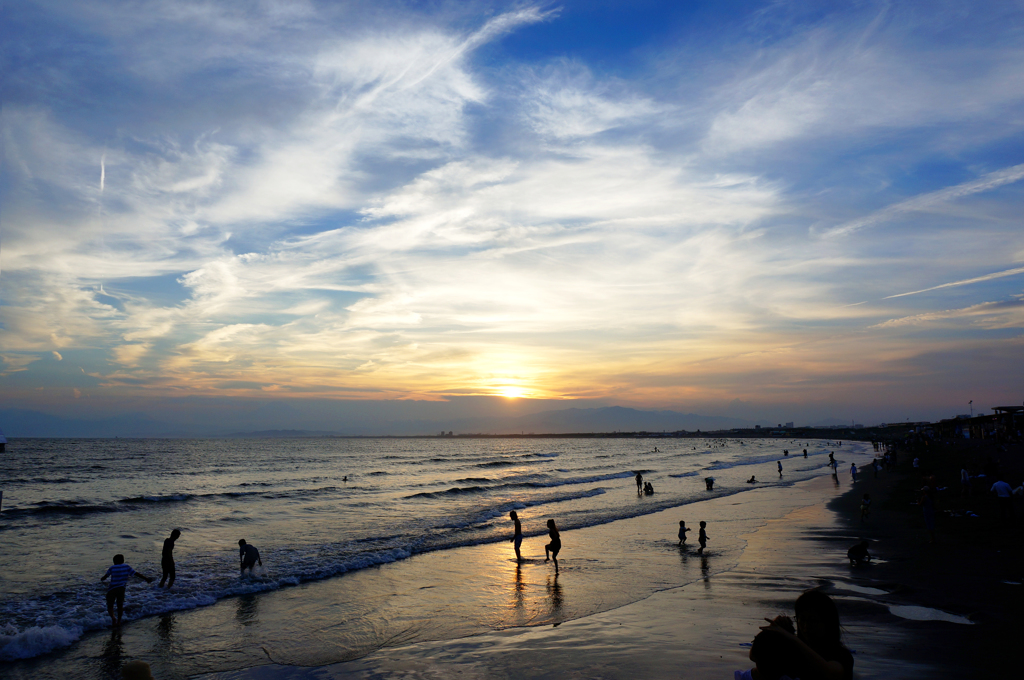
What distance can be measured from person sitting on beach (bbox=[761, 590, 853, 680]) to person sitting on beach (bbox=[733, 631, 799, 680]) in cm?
3

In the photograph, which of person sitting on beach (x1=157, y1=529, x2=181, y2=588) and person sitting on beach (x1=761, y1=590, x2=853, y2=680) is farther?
person sitting on beach (x1=157, y1=529, x2=181, y2=588)

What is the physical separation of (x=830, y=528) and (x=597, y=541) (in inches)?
402

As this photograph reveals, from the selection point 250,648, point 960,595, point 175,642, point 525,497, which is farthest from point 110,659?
point 525,497

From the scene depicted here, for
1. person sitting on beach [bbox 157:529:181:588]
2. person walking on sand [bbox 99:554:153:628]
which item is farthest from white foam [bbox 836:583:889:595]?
person sitting on beach [bbox 157:529:181:588]

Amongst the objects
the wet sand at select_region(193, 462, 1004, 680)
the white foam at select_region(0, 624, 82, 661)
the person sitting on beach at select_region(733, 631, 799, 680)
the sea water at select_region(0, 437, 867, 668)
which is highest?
the person sitting on beach at select_region(733, 631, 799, 680)

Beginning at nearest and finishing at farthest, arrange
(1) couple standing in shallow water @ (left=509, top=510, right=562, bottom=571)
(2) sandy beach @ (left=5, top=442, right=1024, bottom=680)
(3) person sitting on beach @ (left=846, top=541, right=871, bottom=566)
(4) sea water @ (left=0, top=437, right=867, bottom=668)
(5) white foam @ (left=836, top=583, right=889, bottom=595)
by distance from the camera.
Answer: (2) sandy beach @ (left=5, top=442, right=1024, bottom=680)
(5) white foam @ (left=836, top=583, right=889, bottom=595)
(4) sea water @ (left=0, top=437, right=867, bottom=668)
(3) person sitting on beach @ (left=846, top=541, right=871, bottom=566)
(1) couple standing in shallow water @ (left=509, top=510, right=562, bottom=571)

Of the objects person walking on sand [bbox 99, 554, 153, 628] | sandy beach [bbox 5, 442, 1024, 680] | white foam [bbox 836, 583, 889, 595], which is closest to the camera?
sandy beach [bbox 5, 442, 1024, 680]

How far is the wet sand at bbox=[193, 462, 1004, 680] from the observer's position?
960 centimetres

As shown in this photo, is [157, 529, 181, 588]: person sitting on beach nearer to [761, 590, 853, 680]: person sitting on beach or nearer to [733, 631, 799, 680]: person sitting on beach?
[733, 631, 799, 680]: person sitting on beach

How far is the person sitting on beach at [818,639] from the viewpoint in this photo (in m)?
3.01

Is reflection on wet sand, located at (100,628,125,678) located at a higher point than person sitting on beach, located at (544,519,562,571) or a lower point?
lower

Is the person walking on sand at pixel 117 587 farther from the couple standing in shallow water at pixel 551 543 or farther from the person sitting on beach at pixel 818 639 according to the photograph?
the person sitting on beach at pixel 818 639

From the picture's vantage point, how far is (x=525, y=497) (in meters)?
43.2

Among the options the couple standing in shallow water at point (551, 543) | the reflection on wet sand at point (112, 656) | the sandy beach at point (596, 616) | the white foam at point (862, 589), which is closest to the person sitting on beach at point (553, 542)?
the couple standing in shallow water at point (551, 543)
